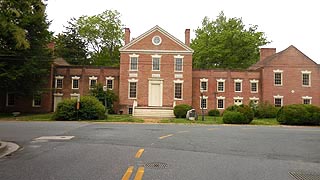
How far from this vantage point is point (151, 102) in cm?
4250

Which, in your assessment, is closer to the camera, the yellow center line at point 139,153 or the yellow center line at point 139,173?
the yellow center line at point 139,173

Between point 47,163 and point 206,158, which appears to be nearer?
point 47,163

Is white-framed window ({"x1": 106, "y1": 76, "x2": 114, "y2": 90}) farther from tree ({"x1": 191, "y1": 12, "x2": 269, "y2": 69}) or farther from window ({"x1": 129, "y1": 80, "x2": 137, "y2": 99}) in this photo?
tree ({"x1": 191, "y1": 12, "x2": 269, "y2": 69})

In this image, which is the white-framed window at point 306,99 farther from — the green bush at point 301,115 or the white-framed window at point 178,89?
the white-framed window at point 178,89

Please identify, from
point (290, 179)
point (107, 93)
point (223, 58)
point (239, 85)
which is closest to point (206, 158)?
point (290, 179)

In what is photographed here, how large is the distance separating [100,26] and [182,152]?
58167 mm

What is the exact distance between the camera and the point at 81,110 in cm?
3181

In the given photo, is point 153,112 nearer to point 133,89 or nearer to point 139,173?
point 133,89

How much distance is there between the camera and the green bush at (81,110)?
31438 millimetres

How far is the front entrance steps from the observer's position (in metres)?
39.1

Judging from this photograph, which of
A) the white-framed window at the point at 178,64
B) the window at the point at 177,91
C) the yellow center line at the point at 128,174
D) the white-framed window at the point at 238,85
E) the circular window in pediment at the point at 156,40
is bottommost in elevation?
the yellow center line at the point at 128,174

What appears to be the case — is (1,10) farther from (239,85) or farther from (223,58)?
(223,58)

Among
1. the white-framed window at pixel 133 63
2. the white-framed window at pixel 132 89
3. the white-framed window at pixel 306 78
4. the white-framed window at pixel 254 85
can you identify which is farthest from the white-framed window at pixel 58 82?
the white-framed window at pixel 306 78

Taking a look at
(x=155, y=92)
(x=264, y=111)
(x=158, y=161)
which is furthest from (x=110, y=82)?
(x=158, y=161)
